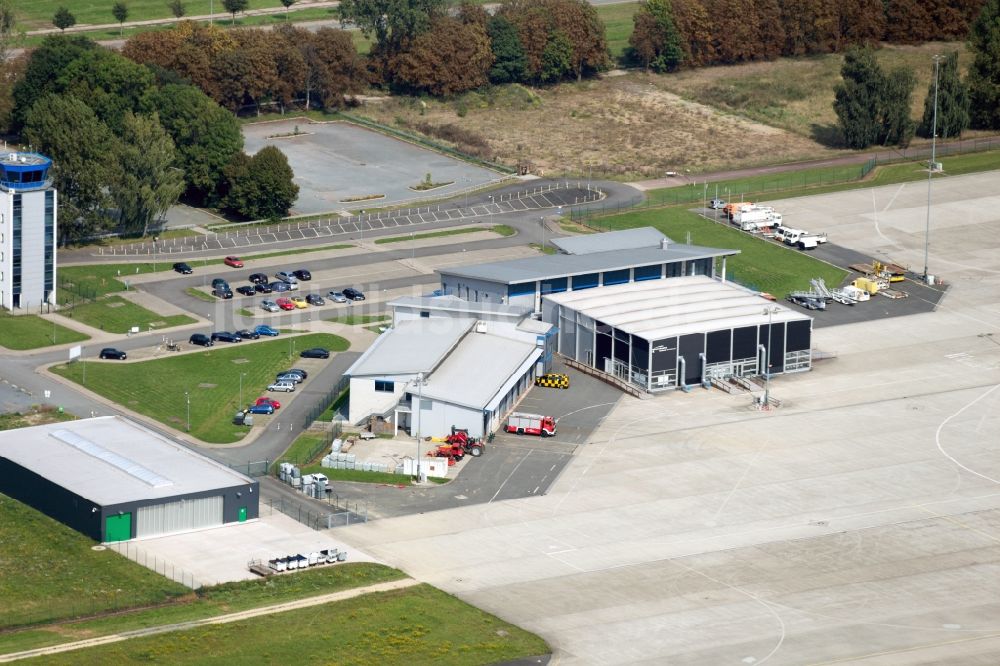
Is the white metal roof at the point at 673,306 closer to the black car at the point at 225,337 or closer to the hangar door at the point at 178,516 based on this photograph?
the black car at the point at 225,337

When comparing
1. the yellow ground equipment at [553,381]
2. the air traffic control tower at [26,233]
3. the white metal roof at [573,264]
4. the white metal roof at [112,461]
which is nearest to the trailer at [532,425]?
the yellow ground equipment at [553,381]

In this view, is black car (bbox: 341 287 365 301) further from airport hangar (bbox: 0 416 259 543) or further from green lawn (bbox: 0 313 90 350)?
airport hangar (bbox: 0 416 259 543)

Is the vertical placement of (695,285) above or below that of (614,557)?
above

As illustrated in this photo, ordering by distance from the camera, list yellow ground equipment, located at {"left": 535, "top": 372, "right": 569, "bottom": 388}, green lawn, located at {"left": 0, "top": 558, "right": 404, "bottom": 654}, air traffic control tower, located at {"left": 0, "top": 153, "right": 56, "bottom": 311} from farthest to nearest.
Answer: air traffic control tower, located at {"left": 0, "top": 153, "right": 56, "bottom": 311}, yellow ground equipment, located at {"left": 535, "top": 372, "right": 569, "bottom": 388}, green lawn, located at {"left": 0, "top": 558, "right": 404, "bottom": 654}

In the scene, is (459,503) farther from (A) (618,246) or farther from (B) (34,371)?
(A) (618,246)

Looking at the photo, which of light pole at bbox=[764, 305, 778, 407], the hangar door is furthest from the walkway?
light pole at bbox=[764, 305, 778, 407]

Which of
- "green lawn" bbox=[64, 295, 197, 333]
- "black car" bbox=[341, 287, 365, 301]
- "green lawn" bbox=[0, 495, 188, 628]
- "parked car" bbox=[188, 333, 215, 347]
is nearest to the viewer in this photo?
"green lawn" bbox=[0, 495, 188, 628]

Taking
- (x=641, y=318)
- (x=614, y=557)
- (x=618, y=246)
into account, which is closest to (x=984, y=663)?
(x=614, y=557)
